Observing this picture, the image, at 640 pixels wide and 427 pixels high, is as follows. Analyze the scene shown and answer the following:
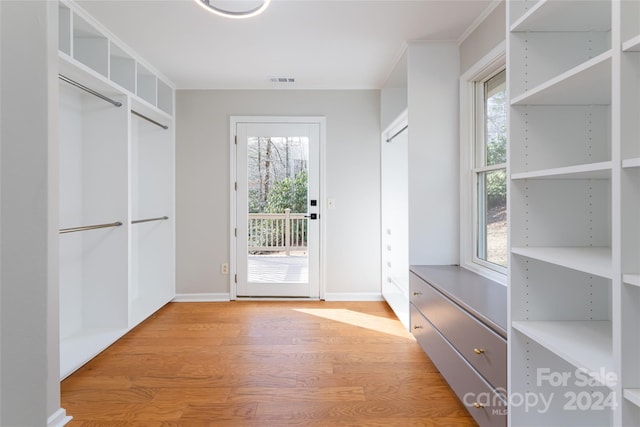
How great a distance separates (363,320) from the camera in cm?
323

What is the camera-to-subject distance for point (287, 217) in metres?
3.88

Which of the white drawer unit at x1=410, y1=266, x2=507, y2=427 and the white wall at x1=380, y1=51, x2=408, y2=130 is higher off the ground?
the white wall at x1=380, y1=51, x2=408, y2=130

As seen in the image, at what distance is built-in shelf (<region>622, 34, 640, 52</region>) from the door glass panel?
10.5 feet

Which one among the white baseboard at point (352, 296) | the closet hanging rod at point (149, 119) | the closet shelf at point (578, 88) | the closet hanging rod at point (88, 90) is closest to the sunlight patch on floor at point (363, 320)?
the white baseboard at point (352, 296)

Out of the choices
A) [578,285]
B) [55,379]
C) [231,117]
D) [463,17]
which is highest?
[463,17]

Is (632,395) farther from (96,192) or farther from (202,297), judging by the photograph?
(202,297)

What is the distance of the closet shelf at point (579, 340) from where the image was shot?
0.93m

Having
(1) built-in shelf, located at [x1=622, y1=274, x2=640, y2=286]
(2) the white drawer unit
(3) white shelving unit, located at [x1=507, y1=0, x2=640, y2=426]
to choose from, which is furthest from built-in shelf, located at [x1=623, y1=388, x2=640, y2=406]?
(2) the white drawer unit

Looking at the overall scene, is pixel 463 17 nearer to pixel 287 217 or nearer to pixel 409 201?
pixel 409 201

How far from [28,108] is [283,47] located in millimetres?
2565

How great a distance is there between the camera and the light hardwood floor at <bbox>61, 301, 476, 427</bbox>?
5.88ft

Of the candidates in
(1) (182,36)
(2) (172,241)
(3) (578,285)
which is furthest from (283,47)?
(3) (578,285)

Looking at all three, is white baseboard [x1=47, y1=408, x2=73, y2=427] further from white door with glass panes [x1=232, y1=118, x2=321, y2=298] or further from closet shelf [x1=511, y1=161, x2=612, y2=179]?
closet shelf [x1=511, y1=161, x2=612, y2=179]

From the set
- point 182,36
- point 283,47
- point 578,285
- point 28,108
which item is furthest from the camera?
point 283,47
